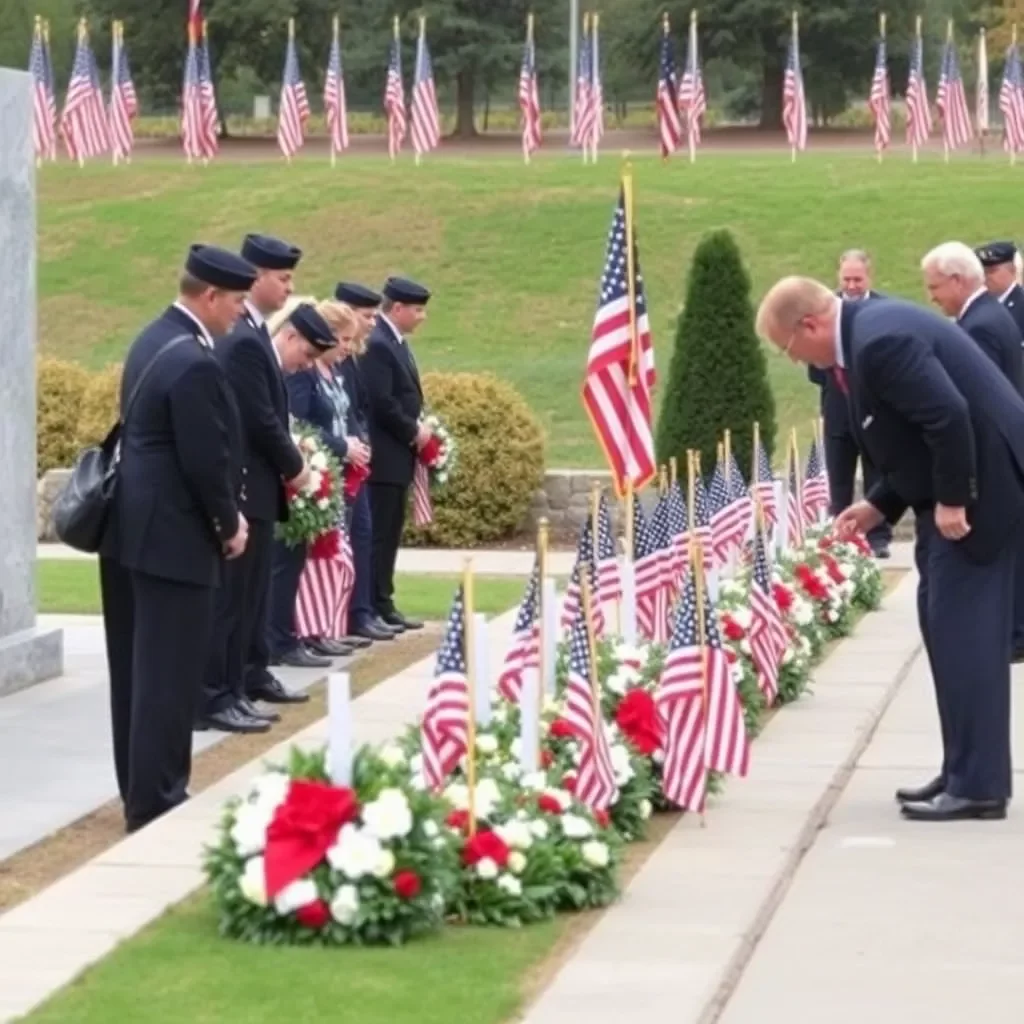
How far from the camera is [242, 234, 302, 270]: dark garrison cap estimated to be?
11.1 meters

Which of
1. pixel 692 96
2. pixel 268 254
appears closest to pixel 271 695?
pixel 268 254

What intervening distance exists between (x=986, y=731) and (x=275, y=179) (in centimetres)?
3818

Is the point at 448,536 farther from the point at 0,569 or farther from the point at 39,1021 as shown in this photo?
the point at 39,1021

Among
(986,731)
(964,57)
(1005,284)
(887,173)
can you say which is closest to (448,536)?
(1005,284)

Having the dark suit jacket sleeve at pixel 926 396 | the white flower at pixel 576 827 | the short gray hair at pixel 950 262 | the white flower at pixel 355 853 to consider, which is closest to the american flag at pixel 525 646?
the white flower at pixel 576 827

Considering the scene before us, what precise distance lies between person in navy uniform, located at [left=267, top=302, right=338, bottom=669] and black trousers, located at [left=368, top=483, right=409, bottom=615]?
123 cm

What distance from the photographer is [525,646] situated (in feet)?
29.9

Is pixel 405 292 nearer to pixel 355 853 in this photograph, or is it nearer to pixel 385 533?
pixel 385 533

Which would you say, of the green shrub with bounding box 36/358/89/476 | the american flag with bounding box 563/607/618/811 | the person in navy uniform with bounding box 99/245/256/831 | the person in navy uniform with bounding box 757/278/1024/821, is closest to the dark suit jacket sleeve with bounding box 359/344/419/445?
the person in navy uniform with bounding box 99/245/256/831

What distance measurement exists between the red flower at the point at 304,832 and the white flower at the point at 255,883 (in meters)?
0.02

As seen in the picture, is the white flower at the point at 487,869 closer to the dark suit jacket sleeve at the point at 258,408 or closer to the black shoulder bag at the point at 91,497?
the black shoulder bag at the point at 91,497

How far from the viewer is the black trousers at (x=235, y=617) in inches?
444

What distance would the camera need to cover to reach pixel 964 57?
73500 millimetres

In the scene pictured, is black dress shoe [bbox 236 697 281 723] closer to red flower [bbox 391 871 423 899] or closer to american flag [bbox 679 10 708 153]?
red flower [bbox 391 871 423 899]
